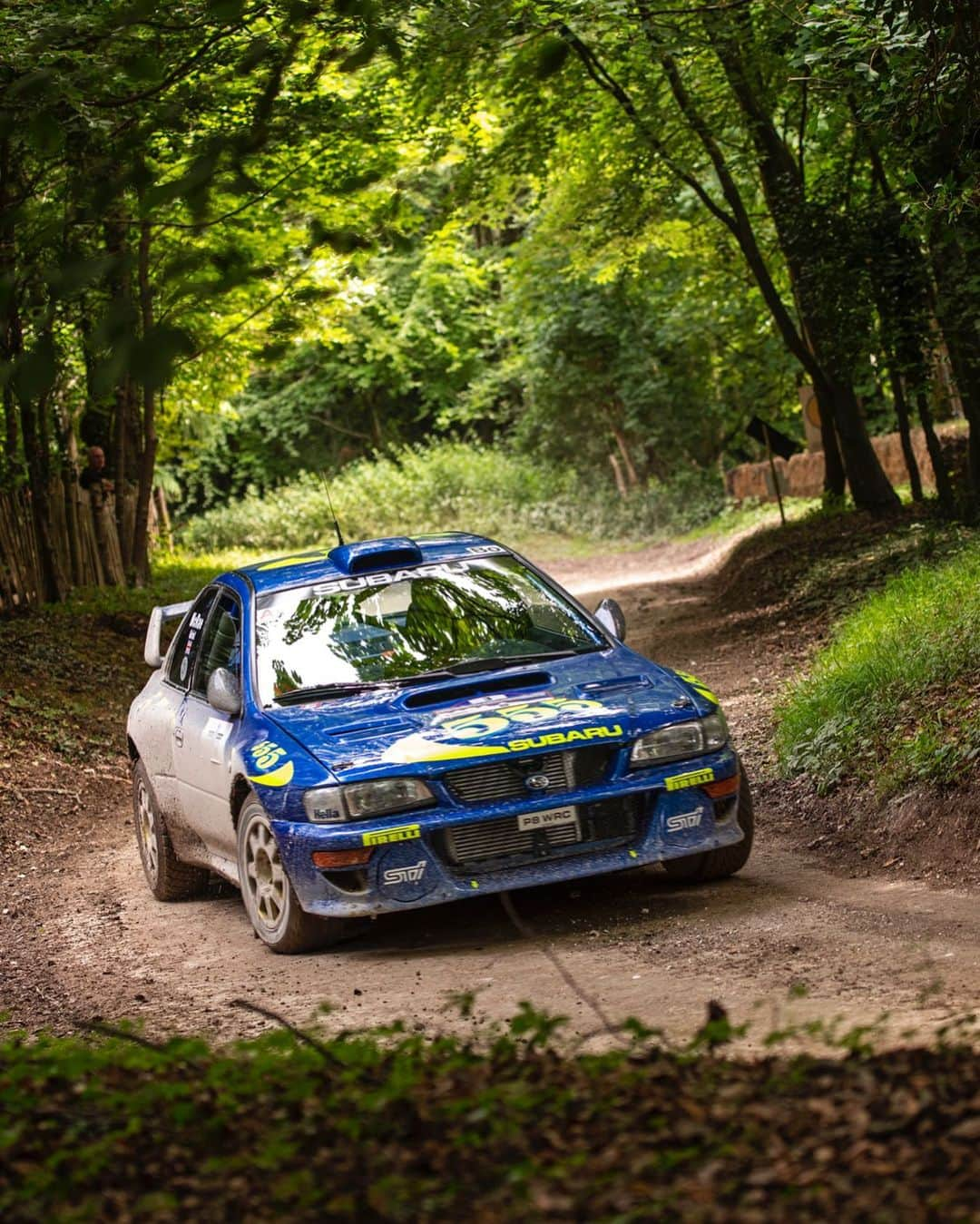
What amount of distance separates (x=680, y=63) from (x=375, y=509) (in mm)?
26100

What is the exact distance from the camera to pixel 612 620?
9.01 m

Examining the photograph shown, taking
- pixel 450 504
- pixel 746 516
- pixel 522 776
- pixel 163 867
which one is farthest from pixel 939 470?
pixel 450 504

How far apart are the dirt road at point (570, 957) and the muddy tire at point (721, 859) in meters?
0.08

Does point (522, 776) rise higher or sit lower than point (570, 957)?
higher

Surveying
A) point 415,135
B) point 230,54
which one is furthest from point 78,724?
point 415,135

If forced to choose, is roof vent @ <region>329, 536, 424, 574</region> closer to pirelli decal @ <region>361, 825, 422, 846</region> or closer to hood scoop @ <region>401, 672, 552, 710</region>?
hood scoop @ <region>401, 672, 552, 710</region>

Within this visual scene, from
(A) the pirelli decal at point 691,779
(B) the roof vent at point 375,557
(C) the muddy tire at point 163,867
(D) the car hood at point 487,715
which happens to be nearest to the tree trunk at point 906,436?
(B) the roof vent at point 375,557

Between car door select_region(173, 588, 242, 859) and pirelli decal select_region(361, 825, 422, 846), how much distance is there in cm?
114

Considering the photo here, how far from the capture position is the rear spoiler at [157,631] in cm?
1047

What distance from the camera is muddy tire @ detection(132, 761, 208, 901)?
945 centimetres

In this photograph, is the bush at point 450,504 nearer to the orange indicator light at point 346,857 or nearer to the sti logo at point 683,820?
the sti logo at point 683,820

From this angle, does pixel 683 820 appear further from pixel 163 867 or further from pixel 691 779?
pixel 163 867

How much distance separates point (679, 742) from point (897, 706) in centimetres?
293

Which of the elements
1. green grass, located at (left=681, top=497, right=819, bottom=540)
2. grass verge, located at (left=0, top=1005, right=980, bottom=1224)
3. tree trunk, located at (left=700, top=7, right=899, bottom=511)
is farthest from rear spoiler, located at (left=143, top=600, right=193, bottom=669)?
green grass, located at (left=681, top=497, right=819, bottom=540)
